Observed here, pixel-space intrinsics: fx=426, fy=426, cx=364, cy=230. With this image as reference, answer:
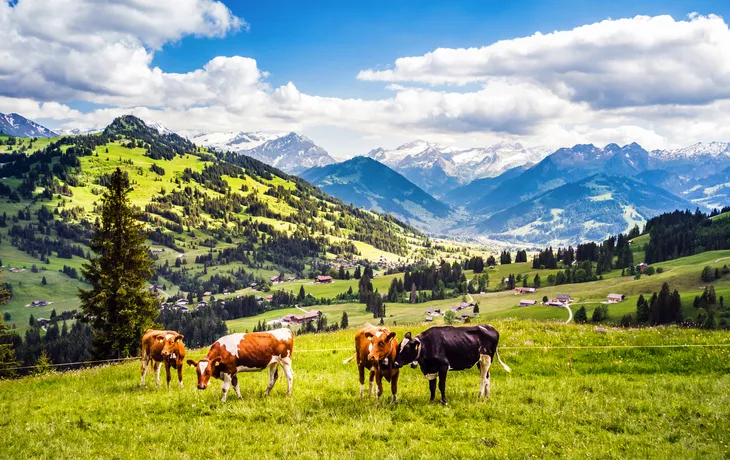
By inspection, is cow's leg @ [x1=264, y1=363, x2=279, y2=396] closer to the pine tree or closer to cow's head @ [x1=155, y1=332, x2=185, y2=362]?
cow's head @ [x1=155, y1=332, x2=185, y2=362]

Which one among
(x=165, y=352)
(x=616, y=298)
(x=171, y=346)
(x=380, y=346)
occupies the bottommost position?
(x=616, y=298)

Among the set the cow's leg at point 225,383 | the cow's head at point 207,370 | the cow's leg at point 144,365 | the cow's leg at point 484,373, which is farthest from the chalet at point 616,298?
the cow's head at point 207,370

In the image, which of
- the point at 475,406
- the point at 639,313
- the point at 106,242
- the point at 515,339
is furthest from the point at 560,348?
the point at 639,313

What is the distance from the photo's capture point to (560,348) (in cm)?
2252

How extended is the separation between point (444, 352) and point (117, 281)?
110ft

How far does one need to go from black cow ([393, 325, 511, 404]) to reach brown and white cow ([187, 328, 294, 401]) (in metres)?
5.08

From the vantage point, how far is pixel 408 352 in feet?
52.2

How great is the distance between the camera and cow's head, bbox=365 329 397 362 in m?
16.0

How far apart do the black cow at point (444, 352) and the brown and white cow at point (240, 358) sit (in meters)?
5.08

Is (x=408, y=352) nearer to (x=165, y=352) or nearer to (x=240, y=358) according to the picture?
(x=240, y=358)

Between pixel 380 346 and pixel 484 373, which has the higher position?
pixel 380 346

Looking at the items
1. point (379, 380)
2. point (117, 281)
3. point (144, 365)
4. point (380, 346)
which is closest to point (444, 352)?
point (380, 346)

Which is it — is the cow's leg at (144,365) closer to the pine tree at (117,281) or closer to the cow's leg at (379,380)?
the cow's leg at (379,380)

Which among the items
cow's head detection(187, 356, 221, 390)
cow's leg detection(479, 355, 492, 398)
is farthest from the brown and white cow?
cow's leg detection(479, 355, 492, 398)
